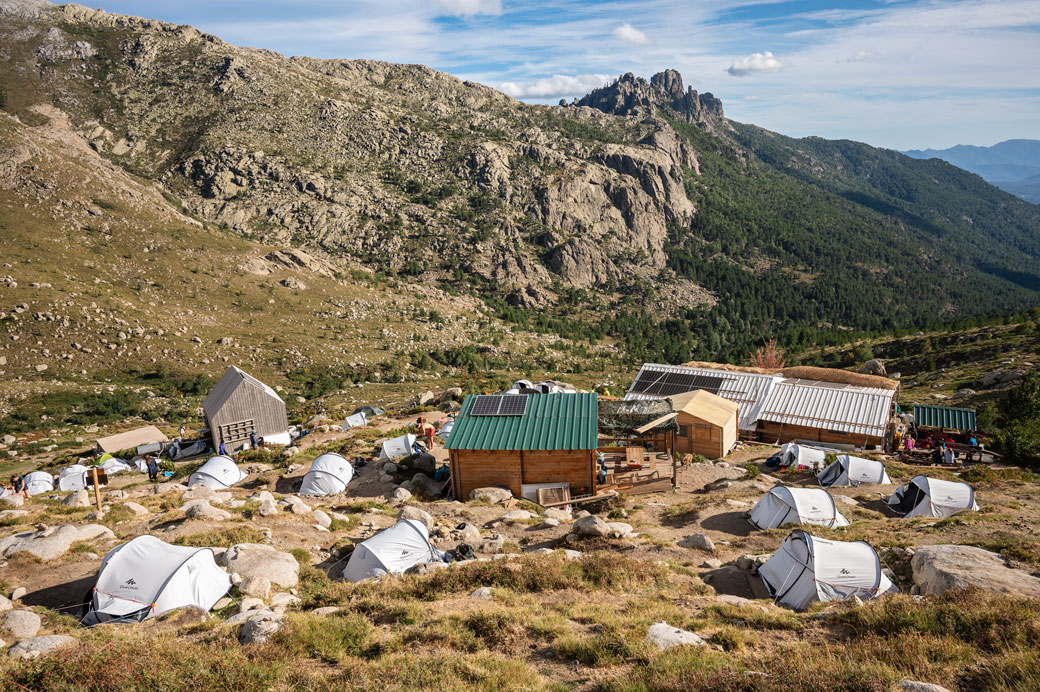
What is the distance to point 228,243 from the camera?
65.6 m

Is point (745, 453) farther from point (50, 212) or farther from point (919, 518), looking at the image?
point (50, 212)

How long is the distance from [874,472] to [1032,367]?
3255 centimetres

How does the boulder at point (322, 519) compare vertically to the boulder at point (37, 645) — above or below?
below

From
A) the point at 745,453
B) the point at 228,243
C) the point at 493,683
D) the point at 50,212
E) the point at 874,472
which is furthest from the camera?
the point at 228,243

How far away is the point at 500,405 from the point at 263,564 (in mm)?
11705

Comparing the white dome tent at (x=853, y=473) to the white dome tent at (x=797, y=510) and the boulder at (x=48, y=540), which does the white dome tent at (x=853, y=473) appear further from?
the boulder at (x=48, y=540)

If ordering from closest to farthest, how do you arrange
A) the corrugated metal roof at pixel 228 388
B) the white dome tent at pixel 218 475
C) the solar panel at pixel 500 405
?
the solar panel at pixel 500 405, the white dome tent at pixel 218 475, the corrugated metal roof at pixel 228 388

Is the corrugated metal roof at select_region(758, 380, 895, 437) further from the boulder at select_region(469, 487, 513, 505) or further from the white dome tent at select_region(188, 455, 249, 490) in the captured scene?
the white dome tent at select_region(188, 455, 249, 490)

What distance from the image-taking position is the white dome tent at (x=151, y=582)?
11469 millimetres

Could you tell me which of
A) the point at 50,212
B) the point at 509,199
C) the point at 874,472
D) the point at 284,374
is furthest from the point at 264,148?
the point at 874,472

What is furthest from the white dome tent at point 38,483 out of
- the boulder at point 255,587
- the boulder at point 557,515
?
the boulder at point 557,515

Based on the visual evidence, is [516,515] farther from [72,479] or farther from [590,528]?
[72,479]

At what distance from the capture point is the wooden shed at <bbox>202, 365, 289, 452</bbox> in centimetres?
3067

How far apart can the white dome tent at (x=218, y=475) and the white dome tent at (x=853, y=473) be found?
27116 mm
